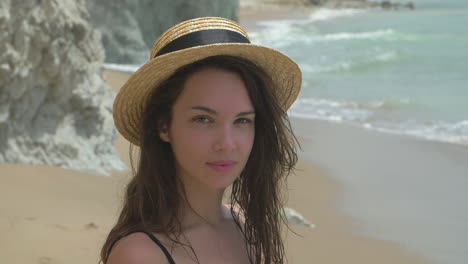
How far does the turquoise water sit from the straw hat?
7.17 m

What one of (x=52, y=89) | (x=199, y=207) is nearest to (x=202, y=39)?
(x=199, y=207)

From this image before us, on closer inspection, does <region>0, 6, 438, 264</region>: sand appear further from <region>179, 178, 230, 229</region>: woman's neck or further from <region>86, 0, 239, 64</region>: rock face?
<region>86, 0, 239, 64</region>: rock face

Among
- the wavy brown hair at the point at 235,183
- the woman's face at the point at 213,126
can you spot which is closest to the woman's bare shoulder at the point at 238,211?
the wavy brown hair at the point at 235,183

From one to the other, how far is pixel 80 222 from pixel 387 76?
453 inches

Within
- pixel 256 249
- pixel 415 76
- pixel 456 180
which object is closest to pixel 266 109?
pixel 256 249

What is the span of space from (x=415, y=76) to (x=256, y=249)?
13.2 metres

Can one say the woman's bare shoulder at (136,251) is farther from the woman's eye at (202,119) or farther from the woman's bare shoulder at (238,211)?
the woman's bare shoulder at (238,211)

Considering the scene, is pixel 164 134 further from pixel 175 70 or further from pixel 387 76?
pixel 387 76

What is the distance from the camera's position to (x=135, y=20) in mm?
16344

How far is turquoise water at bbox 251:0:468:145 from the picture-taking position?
397 inches

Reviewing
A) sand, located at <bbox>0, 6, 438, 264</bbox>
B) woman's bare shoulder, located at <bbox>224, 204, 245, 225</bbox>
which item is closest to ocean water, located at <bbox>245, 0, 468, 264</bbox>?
sand, located at <bbox>0, 6, 438, 264</bbox>

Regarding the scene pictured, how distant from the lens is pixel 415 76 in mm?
14695

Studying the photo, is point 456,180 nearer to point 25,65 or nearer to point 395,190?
point 395,190

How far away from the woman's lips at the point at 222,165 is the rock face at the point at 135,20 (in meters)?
13.4
